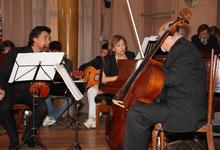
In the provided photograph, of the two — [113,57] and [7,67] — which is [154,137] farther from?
[113,57]

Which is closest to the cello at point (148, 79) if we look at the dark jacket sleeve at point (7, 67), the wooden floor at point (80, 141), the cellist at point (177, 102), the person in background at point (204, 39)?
the cellist at point (177, 102)

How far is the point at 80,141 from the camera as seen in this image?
17.5 ft

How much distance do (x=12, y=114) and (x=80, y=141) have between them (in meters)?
0.94

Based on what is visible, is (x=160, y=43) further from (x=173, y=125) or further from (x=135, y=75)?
(x=173, y=125)

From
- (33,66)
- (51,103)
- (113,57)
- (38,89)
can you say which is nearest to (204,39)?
(113,57)

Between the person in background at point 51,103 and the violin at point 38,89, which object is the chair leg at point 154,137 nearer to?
the violin at point 38,89

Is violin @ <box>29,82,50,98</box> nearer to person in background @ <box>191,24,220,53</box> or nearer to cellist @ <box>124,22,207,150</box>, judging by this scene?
cellist @ <box>124,22,207,150</box>

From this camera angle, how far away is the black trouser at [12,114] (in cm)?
477

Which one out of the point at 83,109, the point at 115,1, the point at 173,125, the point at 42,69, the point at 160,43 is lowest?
the point at 83,109

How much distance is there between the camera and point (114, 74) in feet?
18.8

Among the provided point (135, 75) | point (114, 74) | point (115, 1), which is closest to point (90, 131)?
point (114, 74)

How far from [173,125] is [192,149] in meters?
0.99

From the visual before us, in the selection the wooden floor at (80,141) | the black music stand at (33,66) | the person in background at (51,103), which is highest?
the black music stand at (33,66)

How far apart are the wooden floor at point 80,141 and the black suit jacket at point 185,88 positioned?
3.10 ft
